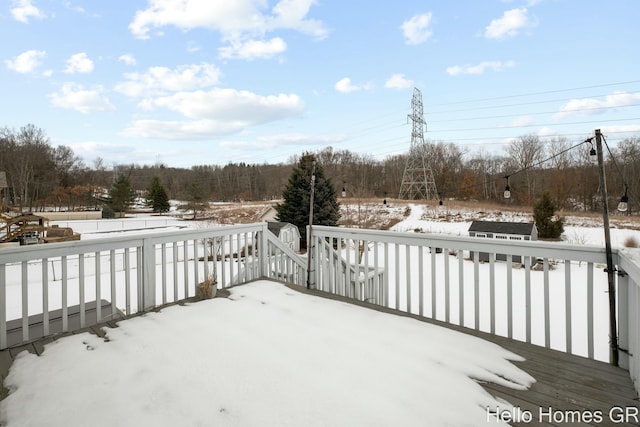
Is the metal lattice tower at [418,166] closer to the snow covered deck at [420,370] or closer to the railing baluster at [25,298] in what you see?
the snow covered deck at [420,370]

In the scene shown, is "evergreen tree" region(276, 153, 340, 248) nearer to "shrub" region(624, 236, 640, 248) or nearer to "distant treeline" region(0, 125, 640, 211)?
"distant treeline" region(0, 125, 640, 211)

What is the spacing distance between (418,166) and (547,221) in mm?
10566

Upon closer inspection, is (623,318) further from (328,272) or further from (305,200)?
(305,200)

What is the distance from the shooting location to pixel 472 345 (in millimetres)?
2064

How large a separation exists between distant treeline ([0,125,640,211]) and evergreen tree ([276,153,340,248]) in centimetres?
187

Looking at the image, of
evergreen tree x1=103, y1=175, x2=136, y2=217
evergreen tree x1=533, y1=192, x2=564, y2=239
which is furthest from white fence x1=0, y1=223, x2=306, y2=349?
evergreen tree x1=103, y1=175, x2=136, y2=217

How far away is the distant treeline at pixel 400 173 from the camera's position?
1428 centimetres

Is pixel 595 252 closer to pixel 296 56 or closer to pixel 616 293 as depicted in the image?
pixel 616 293

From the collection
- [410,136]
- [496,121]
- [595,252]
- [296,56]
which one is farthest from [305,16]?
[410,136]

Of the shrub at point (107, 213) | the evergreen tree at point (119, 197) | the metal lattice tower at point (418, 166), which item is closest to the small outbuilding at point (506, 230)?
the metal lattice tower at point (418, 166)

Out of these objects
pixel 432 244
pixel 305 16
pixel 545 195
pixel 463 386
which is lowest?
pixel 463 386

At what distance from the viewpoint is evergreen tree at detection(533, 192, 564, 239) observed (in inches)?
532

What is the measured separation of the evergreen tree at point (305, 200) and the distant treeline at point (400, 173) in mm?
1866

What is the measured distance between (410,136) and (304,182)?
9.76m
